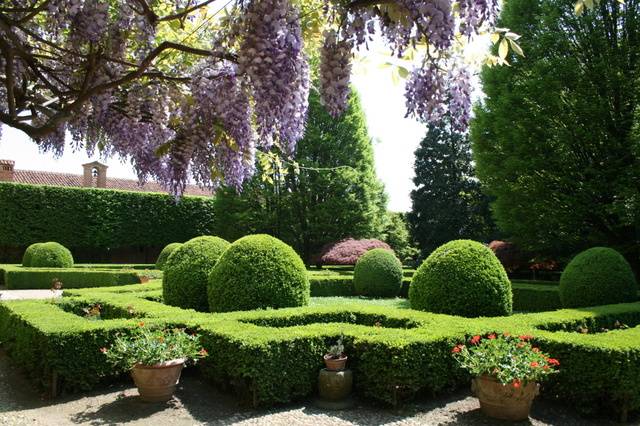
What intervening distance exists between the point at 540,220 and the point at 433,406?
36.5 feet

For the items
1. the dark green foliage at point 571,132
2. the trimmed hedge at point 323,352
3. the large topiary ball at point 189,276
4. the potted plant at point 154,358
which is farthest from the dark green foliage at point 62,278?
the dark green foliage at point 571,132

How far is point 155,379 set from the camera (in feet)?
17.6

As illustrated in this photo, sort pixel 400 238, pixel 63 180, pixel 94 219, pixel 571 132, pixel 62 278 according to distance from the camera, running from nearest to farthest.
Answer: pixel 571 132, pixel 62 278, pixel 94 219, pixel 400 238, pixel 63 180

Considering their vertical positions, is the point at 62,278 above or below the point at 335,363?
below

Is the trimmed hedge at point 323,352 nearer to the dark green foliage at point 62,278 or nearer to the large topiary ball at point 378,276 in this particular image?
the large topiary ball at point 378,276

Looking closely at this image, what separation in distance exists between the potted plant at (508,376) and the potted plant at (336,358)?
48.6 inches

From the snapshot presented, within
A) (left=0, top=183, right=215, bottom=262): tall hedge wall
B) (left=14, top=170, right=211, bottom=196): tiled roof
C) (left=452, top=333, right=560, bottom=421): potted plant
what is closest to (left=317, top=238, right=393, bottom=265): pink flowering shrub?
(left=0, top=183, right=215, bottom=262): tall hedge wall

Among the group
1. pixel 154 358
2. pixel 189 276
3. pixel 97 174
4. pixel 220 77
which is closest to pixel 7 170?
pixel 97 174

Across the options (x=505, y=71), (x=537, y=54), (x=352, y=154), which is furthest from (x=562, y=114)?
(x=352, y=154)

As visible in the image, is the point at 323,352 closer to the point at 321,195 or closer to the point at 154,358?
the point at 154,358

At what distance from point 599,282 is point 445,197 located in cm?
1911

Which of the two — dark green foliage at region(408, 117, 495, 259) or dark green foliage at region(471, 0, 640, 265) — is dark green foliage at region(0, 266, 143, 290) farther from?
dark green foliage at region(408, 117, 495, 259)

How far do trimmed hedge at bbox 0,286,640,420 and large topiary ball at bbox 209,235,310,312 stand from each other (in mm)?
1100

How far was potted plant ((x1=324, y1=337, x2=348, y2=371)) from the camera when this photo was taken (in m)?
5.58
